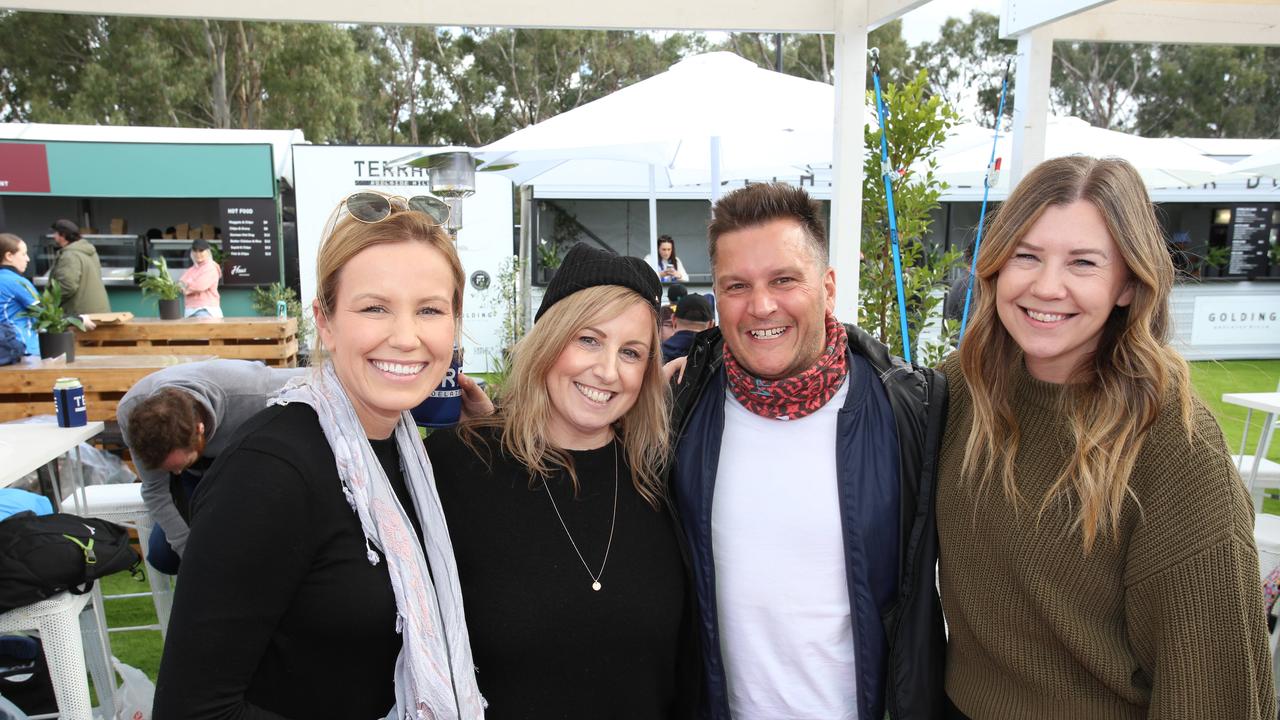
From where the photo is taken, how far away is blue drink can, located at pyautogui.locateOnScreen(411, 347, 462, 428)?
197cm

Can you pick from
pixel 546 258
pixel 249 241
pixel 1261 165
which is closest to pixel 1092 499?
pixel 1261 165

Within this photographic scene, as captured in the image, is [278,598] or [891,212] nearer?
[278,598]

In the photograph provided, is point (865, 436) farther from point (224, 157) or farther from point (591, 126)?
point (224, 157)

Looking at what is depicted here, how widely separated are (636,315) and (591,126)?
4055 mm

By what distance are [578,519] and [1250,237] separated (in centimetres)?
1652

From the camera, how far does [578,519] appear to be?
1787mm

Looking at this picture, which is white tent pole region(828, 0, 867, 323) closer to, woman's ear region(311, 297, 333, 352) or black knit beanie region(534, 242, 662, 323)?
black knit beanie region(534, 242, 662, 323)

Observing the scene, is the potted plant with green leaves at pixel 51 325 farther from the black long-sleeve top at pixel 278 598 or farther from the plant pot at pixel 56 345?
the black long-sleeve top at pixel 278 598

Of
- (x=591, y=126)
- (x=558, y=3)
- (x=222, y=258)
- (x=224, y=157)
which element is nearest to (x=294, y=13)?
(x=558, y=3)

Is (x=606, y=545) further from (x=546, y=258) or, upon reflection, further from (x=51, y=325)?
(x=546, y=258)

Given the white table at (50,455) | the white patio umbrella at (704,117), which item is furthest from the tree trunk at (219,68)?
the white table at (50,455)

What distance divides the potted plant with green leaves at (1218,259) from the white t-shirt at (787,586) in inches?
587

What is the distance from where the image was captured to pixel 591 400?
5.98 ft

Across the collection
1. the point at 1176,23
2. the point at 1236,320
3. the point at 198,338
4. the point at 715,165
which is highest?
the point at 1176,23
